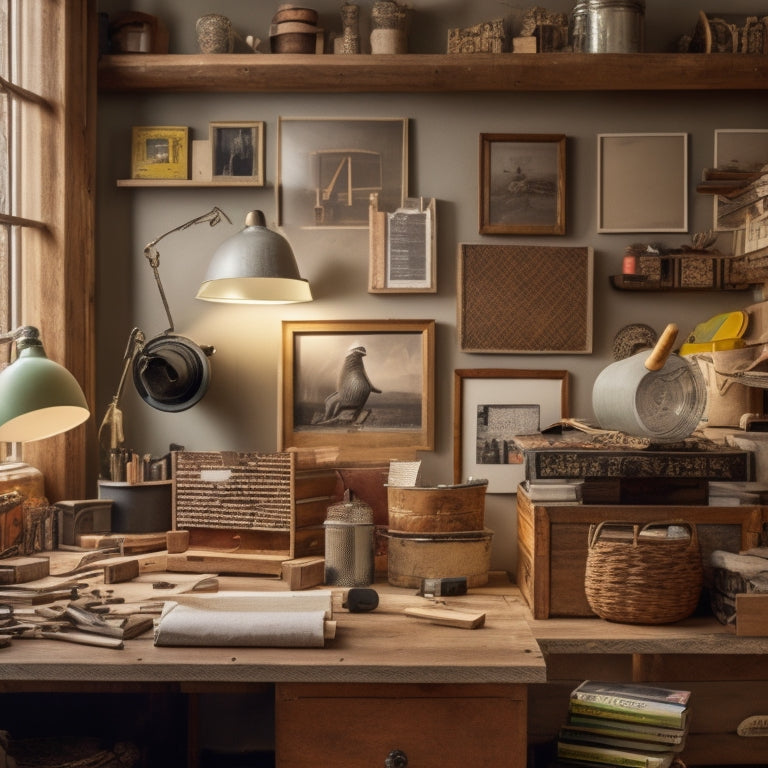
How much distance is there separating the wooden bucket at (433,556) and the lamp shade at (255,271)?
2.99 feet

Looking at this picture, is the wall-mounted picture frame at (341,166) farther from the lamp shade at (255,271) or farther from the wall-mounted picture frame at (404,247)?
the lamp shade at (255,271)

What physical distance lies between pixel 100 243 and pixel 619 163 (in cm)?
190

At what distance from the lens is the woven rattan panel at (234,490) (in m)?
2.97

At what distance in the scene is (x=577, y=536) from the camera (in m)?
2.62

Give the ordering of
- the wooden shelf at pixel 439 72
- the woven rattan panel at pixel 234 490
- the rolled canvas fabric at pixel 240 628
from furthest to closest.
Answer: the wooden shelf at pixel 439 72 < the woven rattan panel at pixel 234 490 < the rolled canvas fabric at pixel 240 628

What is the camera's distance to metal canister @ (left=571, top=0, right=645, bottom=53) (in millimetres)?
3076

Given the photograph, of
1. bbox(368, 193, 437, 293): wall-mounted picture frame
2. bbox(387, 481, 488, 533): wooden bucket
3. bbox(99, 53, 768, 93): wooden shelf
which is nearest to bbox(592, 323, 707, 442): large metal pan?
bbox(387, 481, 488, 533): wooden bucket

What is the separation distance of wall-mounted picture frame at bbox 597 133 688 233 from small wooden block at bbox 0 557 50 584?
2161 mm

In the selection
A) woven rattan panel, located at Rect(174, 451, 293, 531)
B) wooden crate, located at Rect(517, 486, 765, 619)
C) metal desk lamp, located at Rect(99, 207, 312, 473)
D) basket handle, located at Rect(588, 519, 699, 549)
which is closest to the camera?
basket handle, located at Rect(588, 519, 699, 549)

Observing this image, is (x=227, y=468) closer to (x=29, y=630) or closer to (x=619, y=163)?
(x=29, y=630)

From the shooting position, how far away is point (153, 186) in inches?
131

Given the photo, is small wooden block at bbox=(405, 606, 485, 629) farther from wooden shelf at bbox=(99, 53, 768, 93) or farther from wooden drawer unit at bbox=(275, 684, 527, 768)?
wooden shelf at bbox=(99, 53, 768, 93)

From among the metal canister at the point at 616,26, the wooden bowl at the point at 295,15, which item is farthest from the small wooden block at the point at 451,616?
the wooden bowl at the point at 295,15

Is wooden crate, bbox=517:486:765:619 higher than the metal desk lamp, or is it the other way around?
the metal desk lamp
